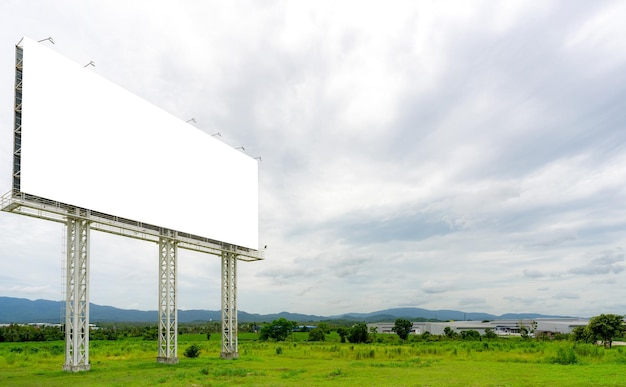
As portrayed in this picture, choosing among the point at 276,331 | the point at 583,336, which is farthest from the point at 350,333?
the point at 583,336

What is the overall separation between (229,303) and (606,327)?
37732 millimetres

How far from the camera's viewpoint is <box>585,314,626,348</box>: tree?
50688 millimetres

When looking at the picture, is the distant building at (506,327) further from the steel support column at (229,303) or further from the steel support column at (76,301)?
the steel support column at (76,301)

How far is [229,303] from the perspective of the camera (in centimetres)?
3897

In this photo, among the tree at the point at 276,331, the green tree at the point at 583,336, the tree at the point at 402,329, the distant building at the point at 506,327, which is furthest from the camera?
the distant building at the point at 506,327

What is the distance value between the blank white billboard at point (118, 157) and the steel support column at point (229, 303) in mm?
1811

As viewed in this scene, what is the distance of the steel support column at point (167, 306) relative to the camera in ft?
104

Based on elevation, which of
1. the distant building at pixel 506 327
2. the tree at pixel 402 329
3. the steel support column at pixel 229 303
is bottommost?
the distant building at pixel 506 327

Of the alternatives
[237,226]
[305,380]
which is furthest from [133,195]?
[305,380]

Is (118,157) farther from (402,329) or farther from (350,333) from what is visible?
(402,329)

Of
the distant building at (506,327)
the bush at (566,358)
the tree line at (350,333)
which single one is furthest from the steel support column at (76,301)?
the distant building at (506,327)

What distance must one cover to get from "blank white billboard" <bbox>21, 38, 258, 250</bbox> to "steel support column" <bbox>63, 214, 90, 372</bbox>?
185 cm

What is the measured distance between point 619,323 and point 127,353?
154 feet

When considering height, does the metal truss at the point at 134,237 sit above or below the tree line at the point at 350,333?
above
